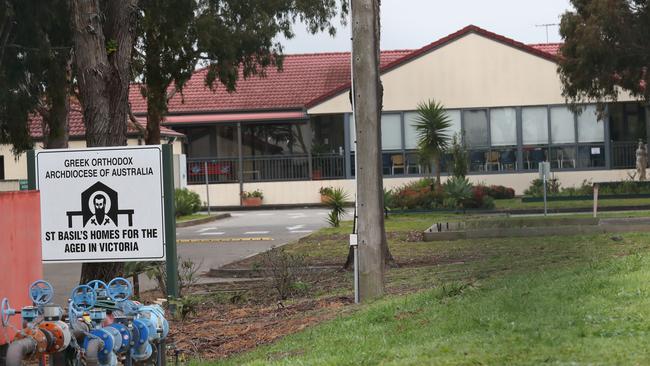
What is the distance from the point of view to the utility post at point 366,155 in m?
12.6

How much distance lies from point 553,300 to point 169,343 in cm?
336

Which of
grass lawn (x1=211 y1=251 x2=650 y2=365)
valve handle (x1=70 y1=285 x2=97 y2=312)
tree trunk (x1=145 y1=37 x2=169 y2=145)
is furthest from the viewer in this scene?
tree trunk (x1=145 y1=37 x2=169 y2=145)

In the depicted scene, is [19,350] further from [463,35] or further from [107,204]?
[463,35]

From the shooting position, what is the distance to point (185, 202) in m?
40.9

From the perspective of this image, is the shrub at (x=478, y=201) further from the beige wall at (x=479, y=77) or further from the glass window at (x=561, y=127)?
the glass window at (x=561, y=127)

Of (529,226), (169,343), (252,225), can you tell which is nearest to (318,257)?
(529,226)

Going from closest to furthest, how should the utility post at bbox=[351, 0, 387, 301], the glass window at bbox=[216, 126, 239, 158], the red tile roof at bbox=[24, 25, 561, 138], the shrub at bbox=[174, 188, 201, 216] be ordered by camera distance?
the utility post at bbox=[351, 0, 387, 301]
the shrub at bbox=[174, 188, 201, 216]
the red tile roof at bbox=[24, 25, 561, 138]
the glass window at bbox=[216, 126, 239, 158]

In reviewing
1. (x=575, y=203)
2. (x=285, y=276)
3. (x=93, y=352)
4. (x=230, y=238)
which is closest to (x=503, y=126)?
(x=575, y=203)

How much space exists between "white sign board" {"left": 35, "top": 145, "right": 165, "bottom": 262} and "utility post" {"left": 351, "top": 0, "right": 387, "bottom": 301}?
12.6ft

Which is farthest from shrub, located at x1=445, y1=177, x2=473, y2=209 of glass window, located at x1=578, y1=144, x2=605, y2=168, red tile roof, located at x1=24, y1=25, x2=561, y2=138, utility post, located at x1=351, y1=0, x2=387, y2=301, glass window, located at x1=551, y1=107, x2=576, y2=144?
utility post, located at x1=351, y1=0, x2=387, y2=301

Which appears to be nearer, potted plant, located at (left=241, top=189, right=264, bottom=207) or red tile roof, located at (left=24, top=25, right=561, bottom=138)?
potted plant, located at (left=241, top=189, right=264, bottom=207)

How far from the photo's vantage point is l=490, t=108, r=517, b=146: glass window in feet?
153

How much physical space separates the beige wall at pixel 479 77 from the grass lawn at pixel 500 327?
3461 centimetres

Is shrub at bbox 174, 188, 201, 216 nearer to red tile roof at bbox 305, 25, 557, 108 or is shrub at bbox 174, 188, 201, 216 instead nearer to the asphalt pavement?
the asphalt pavement
